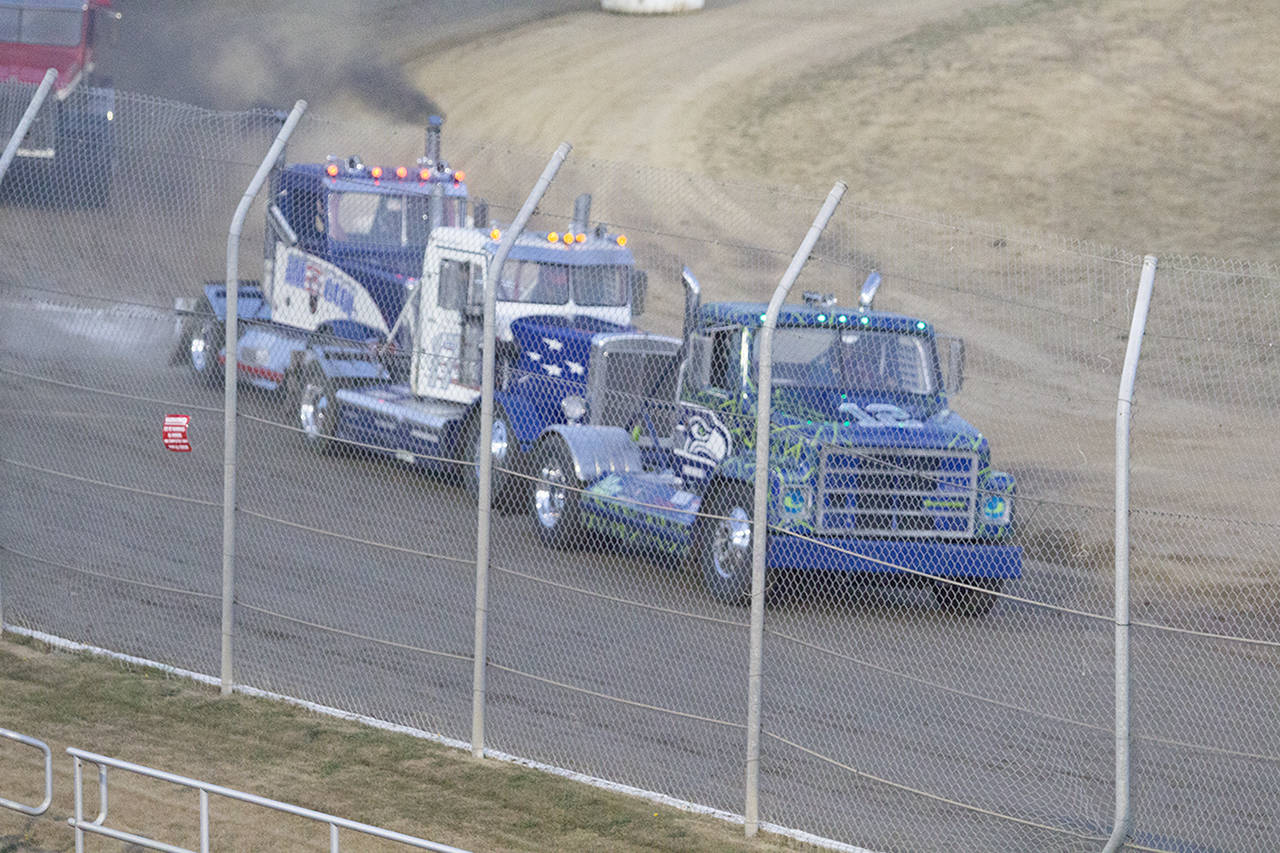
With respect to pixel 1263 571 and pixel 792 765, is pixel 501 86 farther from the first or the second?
pixel 792 765

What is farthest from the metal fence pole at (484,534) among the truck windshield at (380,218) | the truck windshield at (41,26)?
the truck windshield at (41,26)

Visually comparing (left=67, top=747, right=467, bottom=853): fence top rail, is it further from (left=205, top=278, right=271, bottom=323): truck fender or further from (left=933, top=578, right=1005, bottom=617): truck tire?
(left=205, top=278, right=271, bottom=323): truck fender

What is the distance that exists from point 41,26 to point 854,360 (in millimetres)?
24163

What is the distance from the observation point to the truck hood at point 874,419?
41.6 ft

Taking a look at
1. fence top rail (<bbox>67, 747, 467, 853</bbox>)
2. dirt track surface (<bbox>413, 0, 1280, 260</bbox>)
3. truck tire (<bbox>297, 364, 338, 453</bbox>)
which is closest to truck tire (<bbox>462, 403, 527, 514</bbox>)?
truck tire (<bbox>297, 364, 338, 453</bbox>)

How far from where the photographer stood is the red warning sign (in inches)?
408

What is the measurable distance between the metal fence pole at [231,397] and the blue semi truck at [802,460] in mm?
2222

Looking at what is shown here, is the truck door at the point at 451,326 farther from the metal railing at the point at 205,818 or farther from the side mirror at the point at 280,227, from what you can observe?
the metal railing at the point at 205,818

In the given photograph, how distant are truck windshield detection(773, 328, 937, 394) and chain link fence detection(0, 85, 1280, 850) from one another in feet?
0.08

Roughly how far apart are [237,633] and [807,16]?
35093 mm

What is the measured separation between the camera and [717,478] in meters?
13.0

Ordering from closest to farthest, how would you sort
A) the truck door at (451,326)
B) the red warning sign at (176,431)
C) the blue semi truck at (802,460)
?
the red warning sign at (176,431), the blue semi truck at (802,460), the truck door at (451,326)

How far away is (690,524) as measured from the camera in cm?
1253

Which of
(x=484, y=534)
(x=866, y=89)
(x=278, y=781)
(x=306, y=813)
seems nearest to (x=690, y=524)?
(x=484, y=534)
